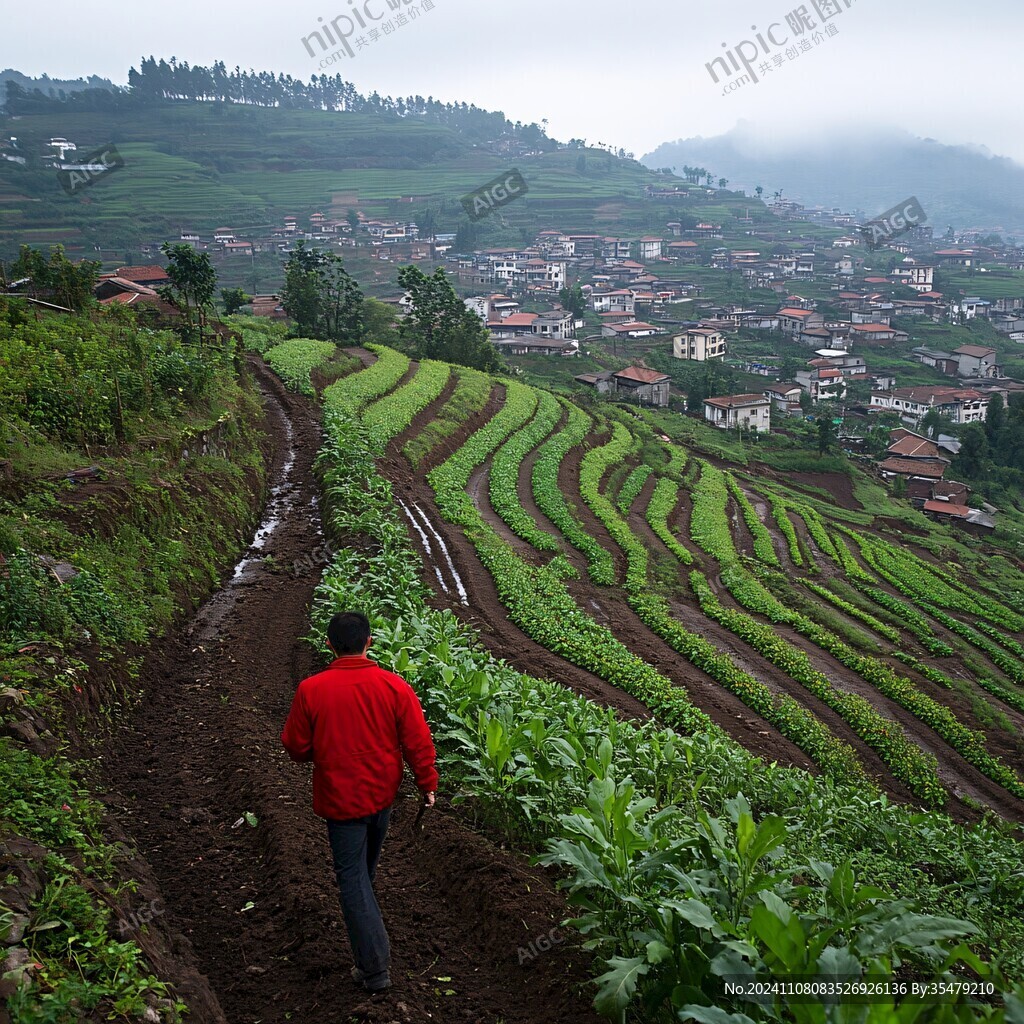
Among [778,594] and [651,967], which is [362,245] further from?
[651,967]

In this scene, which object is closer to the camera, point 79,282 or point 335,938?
point 335,938

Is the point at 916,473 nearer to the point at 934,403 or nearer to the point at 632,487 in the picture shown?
the point at 934,403

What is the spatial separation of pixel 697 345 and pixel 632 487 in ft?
191

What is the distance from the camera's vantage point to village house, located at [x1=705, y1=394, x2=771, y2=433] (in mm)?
64500

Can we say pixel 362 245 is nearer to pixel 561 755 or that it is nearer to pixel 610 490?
pixel 610 490

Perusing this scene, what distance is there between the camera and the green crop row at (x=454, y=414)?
29.2m


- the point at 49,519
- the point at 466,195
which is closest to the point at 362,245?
the point at 466,195

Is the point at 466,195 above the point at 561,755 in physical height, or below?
above

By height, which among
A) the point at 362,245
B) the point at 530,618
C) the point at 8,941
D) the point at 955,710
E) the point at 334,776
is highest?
the point at 362,245

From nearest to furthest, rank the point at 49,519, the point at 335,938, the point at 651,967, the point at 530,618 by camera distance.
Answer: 1. the point at 651,967
2. the point at 335,938
3. the point at 49,519
4. the point at 530,618

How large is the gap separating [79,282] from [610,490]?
20743 millimetres

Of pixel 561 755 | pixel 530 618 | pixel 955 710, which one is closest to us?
pixel 561 755

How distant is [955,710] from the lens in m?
20.0

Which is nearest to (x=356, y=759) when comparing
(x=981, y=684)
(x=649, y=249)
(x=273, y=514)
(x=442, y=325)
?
(x=273, y=514)
